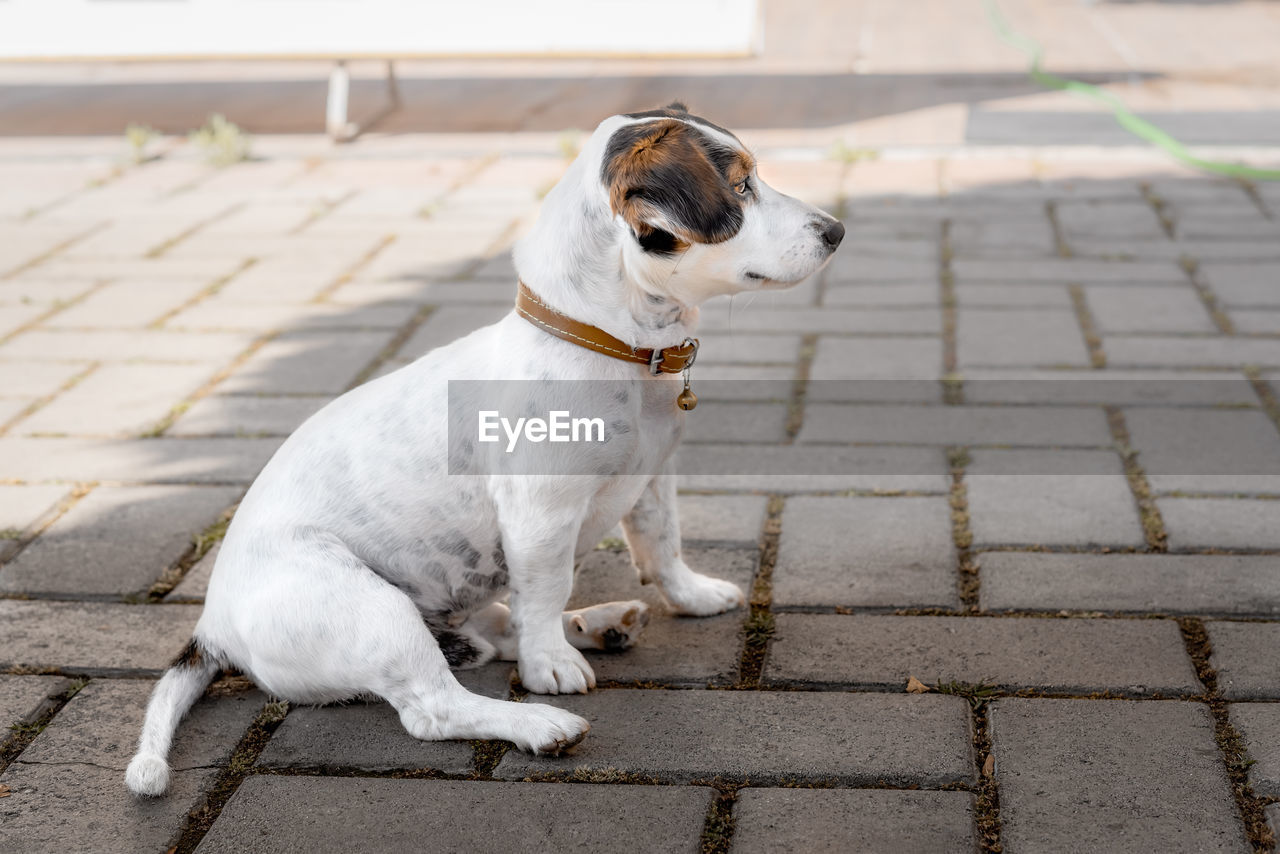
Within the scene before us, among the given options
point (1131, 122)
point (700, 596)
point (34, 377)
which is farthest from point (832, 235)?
point (1131, 122)

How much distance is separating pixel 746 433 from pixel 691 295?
1.50m

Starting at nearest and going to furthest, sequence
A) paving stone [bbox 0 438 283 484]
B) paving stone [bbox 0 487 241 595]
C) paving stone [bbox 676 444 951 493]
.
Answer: paving stone [bbox 0 487 241 595]
paving stone [bbox 676 444 951 493]
paving stone [bbox 0 438 283 484]

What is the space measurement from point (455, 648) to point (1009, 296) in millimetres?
3069

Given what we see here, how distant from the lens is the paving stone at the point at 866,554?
2.84 m

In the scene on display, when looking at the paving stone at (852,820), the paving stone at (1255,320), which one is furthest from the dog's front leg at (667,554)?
the paving stone at (1255,320)

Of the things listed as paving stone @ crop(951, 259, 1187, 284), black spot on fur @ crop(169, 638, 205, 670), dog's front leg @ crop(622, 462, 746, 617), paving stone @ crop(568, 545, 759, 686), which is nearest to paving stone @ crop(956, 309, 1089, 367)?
paving stone @ crop(951, 259, 1187, 284)

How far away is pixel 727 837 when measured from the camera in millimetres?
2070

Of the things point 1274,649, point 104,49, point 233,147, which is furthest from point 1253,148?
point 104,49

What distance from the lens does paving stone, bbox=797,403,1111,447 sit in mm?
3646

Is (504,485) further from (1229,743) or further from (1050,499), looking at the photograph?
(1050,499)

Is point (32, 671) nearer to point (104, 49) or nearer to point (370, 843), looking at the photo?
point (370, 843)

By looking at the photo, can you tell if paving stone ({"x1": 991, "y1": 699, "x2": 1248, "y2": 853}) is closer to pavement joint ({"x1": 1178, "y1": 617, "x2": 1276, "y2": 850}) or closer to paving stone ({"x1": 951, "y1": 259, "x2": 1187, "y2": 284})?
pavement joint ({"x1": 1178, "y1": 617, "x2": 1276, "y2": 850})

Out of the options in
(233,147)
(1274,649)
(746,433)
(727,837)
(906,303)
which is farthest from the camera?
(233,147)

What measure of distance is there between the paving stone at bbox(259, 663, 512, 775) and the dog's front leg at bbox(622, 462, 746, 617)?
0.45m
